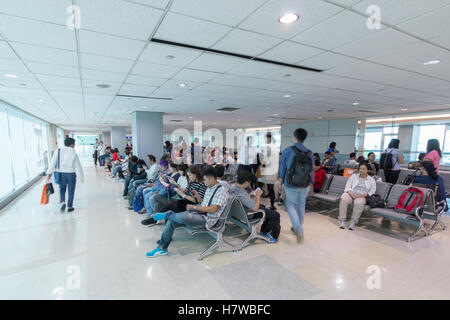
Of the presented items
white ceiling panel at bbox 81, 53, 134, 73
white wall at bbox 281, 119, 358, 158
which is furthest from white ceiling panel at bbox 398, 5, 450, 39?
white wall at bbox 281, 119, 358, 158

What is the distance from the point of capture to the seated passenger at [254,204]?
3002 mm

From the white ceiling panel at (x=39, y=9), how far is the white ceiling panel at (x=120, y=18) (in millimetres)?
153

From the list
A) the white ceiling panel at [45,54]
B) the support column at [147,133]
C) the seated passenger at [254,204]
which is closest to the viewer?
the white ceiling panel at [45,54]

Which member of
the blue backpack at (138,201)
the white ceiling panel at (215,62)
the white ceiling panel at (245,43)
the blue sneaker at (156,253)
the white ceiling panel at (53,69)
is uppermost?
the white ceiling panel at (245,43)

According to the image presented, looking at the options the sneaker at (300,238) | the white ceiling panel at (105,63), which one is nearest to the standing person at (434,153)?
the sneaker at (300,238)

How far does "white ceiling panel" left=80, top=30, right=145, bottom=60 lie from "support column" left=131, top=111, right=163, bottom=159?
224 inches

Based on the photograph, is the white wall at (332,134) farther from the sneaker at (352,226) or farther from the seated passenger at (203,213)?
the seated passenger at (203,213)

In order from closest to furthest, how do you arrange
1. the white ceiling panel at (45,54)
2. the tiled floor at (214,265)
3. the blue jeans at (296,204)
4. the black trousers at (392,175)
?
the tiled floor at (214,265) < the white ceiling panel at (45,54) < the blue jeans at (296,204) < the black trousers at (392,175)

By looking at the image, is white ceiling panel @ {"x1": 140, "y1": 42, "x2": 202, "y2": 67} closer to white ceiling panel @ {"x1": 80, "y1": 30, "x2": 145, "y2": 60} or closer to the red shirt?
white ceiling panel @ {"x1": 80, "y1": 30, "x2": 145, "y2": 60}

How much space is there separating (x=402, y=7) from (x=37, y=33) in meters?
3.57

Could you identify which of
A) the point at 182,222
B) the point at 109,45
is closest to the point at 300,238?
the point at 182,222
